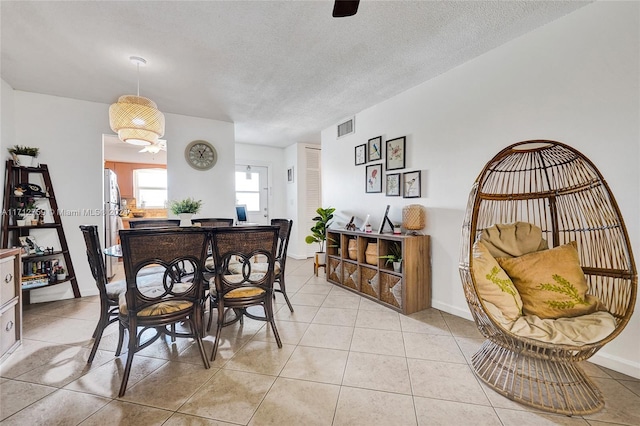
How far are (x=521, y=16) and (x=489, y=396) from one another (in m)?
2.56

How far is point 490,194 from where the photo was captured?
7.30ft

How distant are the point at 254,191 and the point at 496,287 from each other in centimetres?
503

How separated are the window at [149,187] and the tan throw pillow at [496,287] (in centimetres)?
675

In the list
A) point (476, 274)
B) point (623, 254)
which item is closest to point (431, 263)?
point (476, 274)

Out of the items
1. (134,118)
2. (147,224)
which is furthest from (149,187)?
(134,118)

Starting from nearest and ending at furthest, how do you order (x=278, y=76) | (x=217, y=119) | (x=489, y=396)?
(x=489, y=396)
(x=278, y=76)
(x=217, y=119)

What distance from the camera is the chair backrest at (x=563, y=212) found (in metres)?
1.65

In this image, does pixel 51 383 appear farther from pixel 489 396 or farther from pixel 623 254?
pixel 623 254

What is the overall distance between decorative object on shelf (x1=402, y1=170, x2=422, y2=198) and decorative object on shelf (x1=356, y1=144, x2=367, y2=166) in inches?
29.5

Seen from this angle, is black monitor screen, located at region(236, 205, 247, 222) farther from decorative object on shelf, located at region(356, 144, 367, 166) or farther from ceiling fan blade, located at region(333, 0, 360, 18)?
ceiling fan blade, located at region(333, 0, 360, 18)

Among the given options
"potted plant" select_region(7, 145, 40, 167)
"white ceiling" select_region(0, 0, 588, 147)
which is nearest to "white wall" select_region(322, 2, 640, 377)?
"white ceiling" select_region(0, 0, 588, 147)

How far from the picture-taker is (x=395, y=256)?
293 centimetres

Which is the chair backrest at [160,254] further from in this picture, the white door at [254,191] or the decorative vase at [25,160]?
the white door at [254,191]

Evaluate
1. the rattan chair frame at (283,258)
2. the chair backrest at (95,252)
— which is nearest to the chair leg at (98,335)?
the chair backrest at (95,252)
